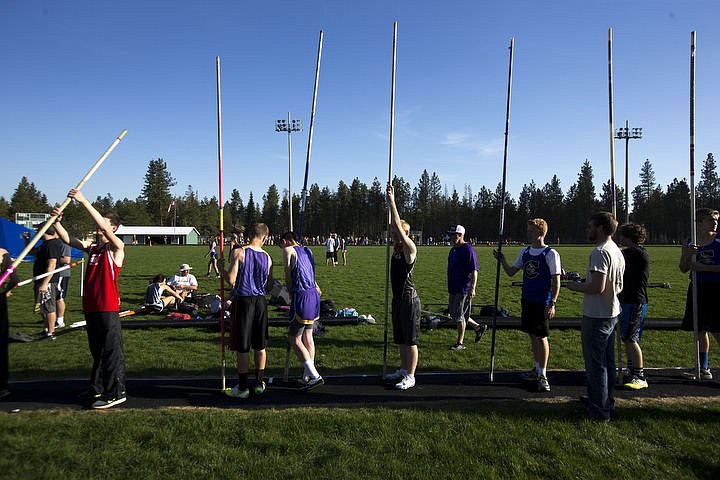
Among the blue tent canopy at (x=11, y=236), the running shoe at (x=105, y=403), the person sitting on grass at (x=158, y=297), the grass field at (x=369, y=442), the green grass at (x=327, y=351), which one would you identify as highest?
the blue tent canopy at (x=11, y=236)

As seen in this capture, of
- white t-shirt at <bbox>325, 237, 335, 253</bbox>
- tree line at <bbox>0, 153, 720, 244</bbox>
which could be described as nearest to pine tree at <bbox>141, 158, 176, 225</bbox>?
tree line at <bbox>0, 153, 720, 244</bbox>

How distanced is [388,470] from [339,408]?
57.5 inches

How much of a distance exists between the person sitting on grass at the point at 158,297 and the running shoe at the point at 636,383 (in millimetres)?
10414

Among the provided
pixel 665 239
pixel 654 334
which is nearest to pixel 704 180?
pixel 665 239

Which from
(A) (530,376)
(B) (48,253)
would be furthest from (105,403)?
(A) (530,376)

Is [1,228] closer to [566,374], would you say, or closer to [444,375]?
[444,375]

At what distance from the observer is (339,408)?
5121mm

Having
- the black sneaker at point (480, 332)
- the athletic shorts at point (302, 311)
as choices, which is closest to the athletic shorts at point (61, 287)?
the athletic shorts at point (302, 311)

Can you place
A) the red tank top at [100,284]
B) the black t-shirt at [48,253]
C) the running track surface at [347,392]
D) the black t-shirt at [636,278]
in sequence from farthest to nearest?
the black t-shirt at [48,253], the black t-shirt at [636,278], the running track surface at [347,392], the red tank top at [100,284]

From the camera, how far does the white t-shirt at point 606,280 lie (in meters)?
4.66

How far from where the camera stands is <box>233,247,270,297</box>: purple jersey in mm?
5461

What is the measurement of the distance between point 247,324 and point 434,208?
107 meters

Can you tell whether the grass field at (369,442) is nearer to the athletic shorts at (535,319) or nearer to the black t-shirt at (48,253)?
the athletic shorts at (535,319)

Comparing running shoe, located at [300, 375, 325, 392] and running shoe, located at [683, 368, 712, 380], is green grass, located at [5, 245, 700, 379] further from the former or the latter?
running shoe, located at [300, 375, 325, 392]
